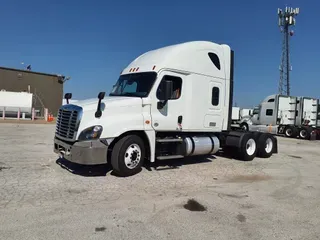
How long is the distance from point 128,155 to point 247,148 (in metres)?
5.28

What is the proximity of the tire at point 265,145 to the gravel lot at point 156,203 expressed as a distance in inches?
93.5

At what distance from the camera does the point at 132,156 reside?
738cm

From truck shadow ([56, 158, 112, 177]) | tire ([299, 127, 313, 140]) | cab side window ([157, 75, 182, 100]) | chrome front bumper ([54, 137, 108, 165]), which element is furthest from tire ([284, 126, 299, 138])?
chrome front bumper ([54, 137, 108, 165])

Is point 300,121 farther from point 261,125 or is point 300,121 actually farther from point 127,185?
point 127,185

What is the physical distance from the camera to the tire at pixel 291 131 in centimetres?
2479

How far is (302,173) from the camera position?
894cm

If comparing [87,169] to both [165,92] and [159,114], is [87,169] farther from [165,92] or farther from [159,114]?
[165,92]

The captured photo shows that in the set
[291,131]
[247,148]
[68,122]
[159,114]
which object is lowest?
[247,148]

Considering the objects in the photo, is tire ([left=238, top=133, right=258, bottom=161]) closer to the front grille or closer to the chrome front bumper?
the chrome front bumper

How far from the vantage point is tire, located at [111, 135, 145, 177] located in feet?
23.2

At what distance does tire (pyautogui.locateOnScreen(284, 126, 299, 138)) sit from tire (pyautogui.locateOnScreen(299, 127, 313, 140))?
317 mm

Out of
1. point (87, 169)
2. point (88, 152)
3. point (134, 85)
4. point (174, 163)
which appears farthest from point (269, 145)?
point (88, 152)

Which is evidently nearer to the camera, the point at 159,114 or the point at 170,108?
the point at 159,114

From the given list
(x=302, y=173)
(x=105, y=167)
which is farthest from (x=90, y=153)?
(x=302, y=173)
